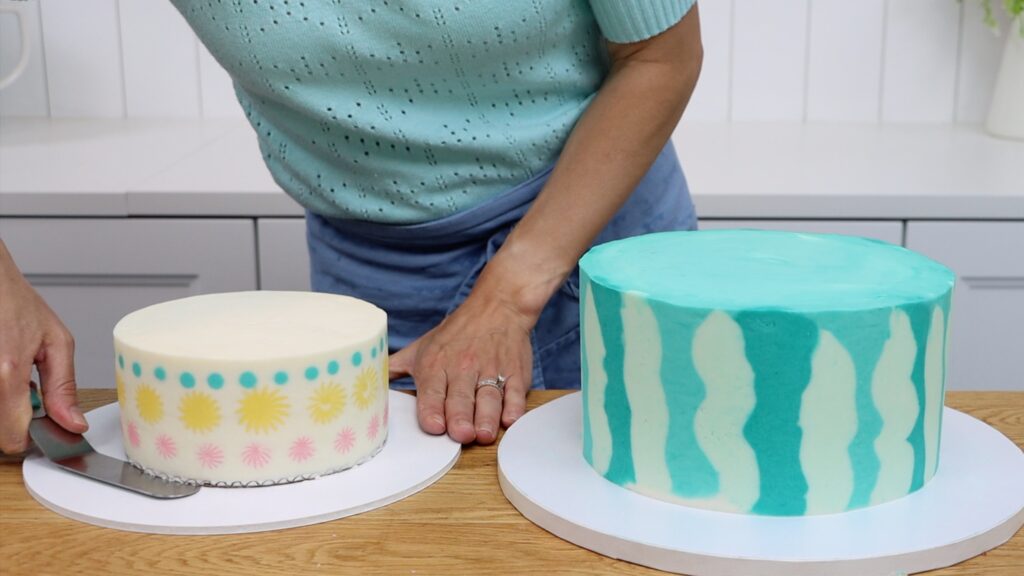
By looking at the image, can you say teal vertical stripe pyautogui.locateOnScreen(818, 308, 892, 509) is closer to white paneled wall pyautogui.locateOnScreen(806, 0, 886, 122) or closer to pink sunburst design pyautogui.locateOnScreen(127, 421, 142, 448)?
pink sunburst design pyautogui.locateOnScreen(127, 421, 142, 448)

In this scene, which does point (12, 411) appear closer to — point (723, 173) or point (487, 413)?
point (487, 413)

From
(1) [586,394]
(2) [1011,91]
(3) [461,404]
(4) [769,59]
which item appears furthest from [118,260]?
(2) [1011,91]

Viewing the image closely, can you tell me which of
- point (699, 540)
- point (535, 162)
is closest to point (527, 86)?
point (535, 162)

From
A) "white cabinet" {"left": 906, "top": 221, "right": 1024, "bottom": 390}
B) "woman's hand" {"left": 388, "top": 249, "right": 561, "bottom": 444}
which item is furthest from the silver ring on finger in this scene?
"white cabinet" {"left": 906, "top": 221, "right": 1024, "bottom": 390}

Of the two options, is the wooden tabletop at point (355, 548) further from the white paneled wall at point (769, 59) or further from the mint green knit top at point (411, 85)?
the white paneled wall at point (769, 59)

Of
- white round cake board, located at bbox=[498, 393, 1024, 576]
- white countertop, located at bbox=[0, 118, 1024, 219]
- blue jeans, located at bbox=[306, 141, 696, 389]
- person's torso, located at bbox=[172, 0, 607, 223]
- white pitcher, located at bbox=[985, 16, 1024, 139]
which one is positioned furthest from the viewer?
white pitcher, located at bbox=[985, 16, 1024, 139]

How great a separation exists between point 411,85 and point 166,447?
15.4 inches

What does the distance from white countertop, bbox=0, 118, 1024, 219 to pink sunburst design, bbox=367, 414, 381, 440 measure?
820mm

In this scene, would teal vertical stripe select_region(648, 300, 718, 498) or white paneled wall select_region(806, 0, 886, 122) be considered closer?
teal vertical stripe select_region(648, 300, 718, 498)

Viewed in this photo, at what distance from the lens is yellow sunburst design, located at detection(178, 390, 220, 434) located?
667 millimetres

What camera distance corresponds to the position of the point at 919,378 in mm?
646

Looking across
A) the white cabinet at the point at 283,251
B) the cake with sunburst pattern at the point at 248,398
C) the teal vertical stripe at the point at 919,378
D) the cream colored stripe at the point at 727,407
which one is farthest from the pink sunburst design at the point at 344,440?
the white cabinet at the point at 283,251

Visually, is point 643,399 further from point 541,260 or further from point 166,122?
point 166,122

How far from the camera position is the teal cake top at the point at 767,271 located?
24.6 inches
